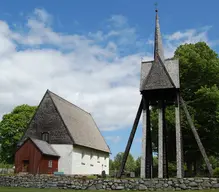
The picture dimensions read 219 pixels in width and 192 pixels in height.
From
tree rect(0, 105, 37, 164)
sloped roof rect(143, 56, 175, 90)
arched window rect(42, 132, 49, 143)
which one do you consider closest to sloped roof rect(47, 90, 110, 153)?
arched window rect(42, 132, 49, 143)

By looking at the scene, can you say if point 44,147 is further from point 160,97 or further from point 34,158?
point 160,97

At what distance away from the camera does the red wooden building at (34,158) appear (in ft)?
96.4

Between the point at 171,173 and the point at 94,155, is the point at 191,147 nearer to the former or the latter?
the point at 171,173

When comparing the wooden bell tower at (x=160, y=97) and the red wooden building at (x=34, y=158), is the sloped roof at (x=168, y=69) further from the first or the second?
the red wooden building at (x=34, y=158)

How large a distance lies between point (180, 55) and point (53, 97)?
1662 cm

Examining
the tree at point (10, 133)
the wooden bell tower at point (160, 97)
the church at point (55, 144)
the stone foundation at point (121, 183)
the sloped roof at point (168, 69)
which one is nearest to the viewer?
the stone foundation at point (121, 183)

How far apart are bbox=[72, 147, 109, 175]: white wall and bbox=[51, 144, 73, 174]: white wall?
23.4 inches

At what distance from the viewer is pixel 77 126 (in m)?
37.8

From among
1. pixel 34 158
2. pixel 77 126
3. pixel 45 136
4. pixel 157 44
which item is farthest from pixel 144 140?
pixel 77 126

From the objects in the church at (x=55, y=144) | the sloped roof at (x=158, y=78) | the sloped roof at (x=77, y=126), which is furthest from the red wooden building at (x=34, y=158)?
the sloped roof at (x=158, y=78)

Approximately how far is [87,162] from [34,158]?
9319mm

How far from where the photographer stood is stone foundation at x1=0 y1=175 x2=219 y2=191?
17.5 m

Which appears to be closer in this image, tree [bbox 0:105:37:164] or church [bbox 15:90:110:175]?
church [bbox 15:90:110:175]

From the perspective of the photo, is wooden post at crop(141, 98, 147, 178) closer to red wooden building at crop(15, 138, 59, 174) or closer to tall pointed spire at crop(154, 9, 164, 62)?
tall pointed spire at crop(154, 9, 164, 62)
